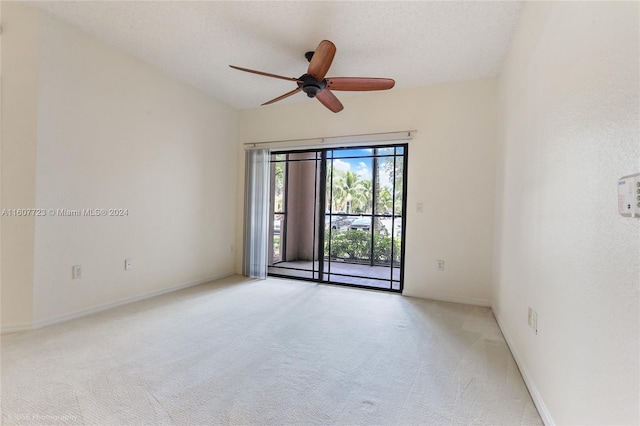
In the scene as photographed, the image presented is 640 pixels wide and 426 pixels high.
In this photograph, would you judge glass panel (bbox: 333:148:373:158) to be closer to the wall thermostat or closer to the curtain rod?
the curtain rod

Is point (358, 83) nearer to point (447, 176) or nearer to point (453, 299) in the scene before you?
point (447, 176)

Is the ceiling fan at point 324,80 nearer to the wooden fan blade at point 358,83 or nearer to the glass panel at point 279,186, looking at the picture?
the wooden fan blade at point 358,83

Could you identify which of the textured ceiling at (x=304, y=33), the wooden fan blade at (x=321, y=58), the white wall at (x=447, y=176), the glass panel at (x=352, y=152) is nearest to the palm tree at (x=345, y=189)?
the glass panel at (x=352, y=152)

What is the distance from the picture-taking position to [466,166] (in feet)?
11.5

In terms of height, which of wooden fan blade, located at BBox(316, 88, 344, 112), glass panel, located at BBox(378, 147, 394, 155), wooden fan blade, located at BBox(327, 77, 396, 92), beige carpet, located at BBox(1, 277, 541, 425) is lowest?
beige carpet, located at BBox(1, 277, 541, 425)

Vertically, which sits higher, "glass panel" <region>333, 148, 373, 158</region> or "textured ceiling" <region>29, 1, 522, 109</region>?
"textured ceiling" <region>29, 1, 522, 109</region>

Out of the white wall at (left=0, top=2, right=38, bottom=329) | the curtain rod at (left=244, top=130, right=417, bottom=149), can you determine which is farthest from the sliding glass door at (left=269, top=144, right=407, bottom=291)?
the white wall at (left=0, top=2, right=38, bottom=329)

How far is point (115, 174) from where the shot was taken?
308 centimetres

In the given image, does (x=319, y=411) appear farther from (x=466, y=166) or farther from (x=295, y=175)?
(x=295, y=175)

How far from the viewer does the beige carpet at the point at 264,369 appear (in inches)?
60.3

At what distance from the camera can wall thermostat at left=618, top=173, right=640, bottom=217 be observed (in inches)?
34.1

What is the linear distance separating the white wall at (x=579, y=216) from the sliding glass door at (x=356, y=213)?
75.1 inches

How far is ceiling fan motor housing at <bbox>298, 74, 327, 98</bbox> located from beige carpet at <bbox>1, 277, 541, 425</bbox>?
2.15 meters

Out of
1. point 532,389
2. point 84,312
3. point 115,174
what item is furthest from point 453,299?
point 115,174
